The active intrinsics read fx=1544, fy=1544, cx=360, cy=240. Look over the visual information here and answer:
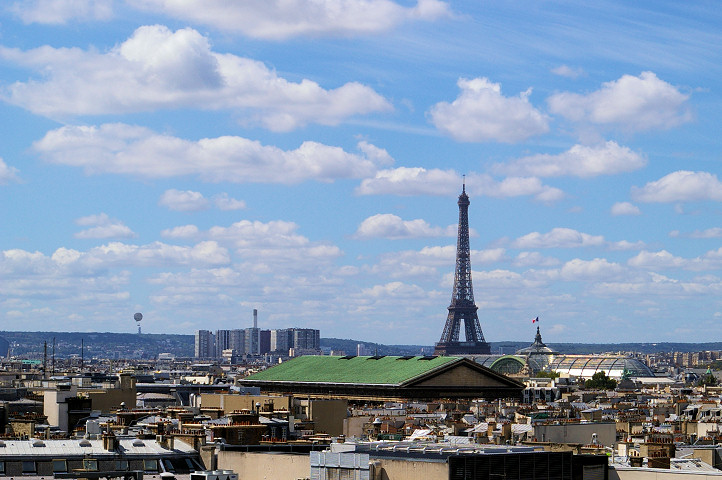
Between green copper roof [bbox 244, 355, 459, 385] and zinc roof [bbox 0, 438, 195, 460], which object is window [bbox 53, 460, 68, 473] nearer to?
zinc roof [bbox 0, 438, 195, 460]

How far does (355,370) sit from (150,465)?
116 metres

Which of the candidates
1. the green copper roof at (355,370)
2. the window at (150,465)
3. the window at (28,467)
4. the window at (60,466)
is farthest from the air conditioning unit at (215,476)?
the green copper roof at (355,370)

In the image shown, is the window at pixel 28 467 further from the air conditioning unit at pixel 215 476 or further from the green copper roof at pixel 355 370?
the green copper roof at pixel 355 370

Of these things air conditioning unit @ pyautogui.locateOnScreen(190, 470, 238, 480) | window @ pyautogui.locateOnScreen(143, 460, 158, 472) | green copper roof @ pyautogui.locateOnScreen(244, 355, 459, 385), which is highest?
green copper roof @ pyautogui.locateOnScreen(244, 355, 459, 385)

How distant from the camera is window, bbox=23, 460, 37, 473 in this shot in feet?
147

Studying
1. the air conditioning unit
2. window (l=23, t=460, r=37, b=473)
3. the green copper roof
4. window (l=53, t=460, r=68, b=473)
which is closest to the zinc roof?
window (l=23, t=460, r=37, b=473)

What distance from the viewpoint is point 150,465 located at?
46188mm

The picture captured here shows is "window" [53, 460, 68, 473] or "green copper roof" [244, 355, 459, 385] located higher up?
"green copper roof" [244, 355, 459, 385]

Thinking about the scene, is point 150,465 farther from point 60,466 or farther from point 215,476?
point 215,476

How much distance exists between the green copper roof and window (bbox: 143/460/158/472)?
10236cm

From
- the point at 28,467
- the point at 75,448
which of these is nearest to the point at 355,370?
the point at 75,448

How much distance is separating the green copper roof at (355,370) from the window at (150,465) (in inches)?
4030

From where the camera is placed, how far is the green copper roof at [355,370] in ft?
500

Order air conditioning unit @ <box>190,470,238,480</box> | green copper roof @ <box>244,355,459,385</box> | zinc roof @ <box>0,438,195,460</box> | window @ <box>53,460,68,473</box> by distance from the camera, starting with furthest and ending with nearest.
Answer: green copper roof @ <box>244,355,459,385</box>
zinc roof @ <box>0,438,195,460</box>
window @ <box>53,460,68,473</box>
air conditioning unit @ <box>190,470,238,480</box>
